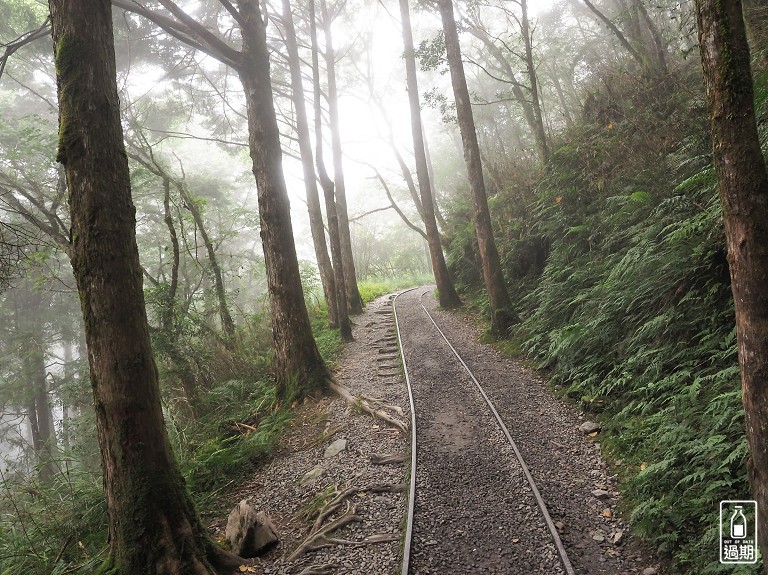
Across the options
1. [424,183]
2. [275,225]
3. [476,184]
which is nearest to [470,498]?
[275,225]

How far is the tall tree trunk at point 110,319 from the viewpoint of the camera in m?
3.51

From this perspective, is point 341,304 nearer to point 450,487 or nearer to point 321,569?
point 450,487

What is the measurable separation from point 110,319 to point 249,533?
236 cm

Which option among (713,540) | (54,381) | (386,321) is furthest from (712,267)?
(54,381)

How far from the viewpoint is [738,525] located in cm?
323

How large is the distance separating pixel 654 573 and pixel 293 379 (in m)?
5.93

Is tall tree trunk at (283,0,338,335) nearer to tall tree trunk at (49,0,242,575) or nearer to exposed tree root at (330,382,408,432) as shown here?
exposed tree root at (330,382,408,432)

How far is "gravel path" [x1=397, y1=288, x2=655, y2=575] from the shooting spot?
12.2 ft

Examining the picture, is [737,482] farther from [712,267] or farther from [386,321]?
[386,321]

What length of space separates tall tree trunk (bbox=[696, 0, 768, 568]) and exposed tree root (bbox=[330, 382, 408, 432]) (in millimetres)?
4191

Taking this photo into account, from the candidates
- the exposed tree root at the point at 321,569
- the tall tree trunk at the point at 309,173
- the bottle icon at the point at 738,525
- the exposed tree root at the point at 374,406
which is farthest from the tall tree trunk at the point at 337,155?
the bottle icon at the point at 738,525

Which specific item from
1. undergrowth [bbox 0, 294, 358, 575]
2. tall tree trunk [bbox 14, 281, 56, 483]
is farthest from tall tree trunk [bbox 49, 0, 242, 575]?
tall tree trunk [bbox 14, 281, 56, 483]

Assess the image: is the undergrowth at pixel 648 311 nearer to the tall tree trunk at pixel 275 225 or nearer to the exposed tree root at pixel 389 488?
the exposed tree root at pixel 389 488

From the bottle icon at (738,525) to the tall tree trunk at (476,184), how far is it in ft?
23.0
